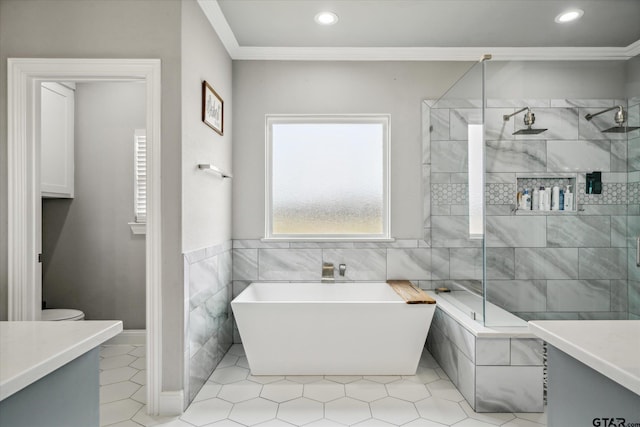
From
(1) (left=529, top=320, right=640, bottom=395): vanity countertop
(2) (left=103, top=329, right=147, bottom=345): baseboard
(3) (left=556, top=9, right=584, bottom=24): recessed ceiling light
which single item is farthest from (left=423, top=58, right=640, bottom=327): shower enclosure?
(2) (left=103, top=329, right=147, bottom=345): baseboard

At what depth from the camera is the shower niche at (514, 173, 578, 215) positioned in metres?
2.63

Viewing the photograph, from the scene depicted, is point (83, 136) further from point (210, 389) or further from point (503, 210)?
point (503, 210)

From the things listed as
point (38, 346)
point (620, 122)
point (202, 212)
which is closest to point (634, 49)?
point (620, 122)

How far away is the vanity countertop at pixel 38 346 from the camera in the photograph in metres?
0.77

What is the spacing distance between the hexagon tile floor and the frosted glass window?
130cm

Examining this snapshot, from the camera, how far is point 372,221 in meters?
3.52

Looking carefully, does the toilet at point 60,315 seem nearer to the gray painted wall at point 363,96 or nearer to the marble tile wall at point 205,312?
the marble tile wall at point 205,312

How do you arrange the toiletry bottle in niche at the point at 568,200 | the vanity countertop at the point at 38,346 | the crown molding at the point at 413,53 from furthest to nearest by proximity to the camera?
the crown molding at the point at 413,53 → the toiletry bottle in niche at the point at 568,200 → the vanity countertop at the point at 38,346

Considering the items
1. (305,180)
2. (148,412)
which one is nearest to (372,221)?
(305,180)

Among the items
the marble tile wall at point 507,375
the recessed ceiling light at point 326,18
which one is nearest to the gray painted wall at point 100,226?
the recessed ceiling light at point 326,18

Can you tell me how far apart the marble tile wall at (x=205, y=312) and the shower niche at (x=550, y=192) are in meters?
2.22

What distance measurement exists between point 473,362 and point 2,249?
290 cm

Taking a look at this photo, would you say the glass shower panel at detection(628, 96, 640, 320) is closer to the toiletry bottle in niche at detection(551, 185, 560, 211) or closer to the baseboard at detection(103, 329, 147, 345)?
the toiletry bottle in niche at detection(551, 185, 560, 211)

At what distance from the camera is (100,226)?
3.41 meters
